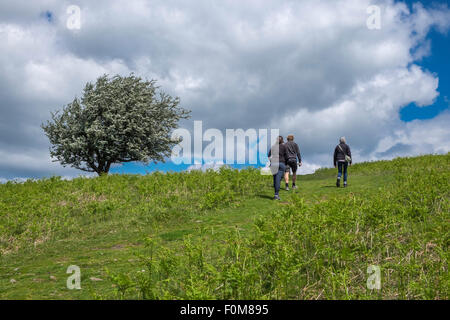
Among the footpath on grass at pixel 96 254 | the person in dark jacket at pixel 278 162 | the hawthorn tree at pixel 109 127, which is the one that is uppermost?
the hawthorn tree at pixel 109 127

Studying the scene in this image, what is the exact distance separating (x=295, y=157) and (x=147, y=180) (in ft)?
27.9

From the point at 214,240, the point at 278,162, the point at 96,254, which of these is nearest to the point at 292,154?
the point at 278,162

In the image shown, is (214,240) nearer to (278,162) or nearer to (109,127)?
(278,162)

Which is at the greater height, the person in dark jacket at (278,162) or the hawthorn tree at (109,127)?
the hawthorn tree at (109,127)

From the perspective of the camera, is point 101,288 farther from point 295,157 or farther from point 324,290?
point 295,157

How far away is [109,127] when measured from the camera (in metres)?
31.1

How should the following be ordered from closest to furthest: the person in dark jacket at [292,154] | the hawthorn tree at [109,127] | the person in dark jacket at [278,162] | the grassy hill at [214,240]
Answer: the grassy hill at [214,240], the person in dark jacket at [278,162], the person in dark jacket at [292,154], the hawthorn tree at [109,127]

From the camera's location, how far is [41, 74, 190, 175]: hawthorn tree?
32.0 m

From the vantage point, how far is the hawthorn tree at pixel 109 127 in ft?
105

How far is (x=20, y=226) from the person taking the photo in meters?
12.4

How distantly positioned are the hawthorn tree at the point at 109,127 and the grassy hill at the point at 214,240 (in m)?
13.3

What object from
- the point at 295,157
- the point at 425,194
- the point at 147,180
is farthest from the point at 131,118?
the point at 425,194

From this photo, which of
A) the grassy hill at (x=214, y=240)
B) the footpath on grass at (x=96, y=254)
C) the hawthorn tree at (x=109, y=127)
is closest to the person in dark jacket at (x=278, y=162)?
the footpath on grass at (x=96, y=254)

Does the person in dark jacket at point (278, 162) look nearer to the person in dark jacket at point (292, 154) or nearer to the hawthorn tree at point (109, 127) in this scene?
the person in dark jacket at point (292, 154)
